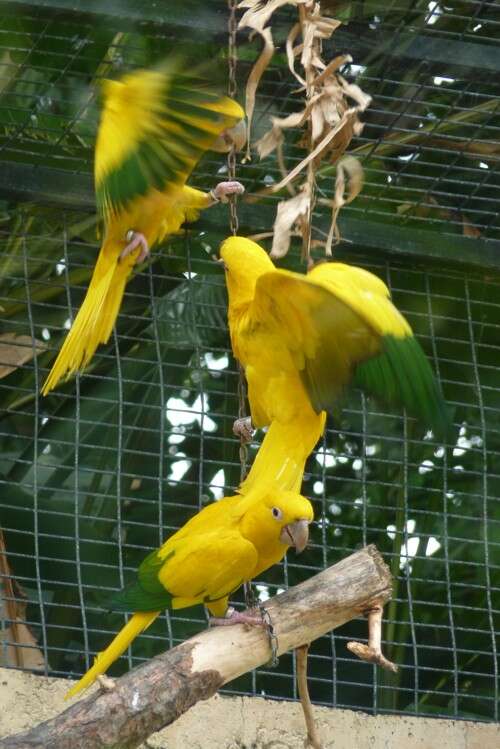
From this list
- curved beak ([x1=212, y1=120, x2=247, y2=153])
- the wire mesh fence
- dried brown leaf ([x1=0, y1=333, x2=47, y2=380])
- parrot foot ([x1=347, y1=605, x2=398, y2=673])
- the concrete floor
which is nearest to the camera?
parrot foot ([x1=347, y1=605, x2=398, y2=673])

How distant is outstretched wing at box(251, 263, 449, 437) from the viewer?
6.89 feet

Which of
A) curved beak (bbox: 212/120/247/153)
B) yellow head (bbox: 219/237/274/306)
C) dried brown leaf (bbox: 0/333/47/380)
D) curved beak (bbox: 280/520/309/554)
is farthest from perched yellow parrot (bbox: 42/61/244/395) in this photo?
curved beak (bbox: 280/520/309/554)

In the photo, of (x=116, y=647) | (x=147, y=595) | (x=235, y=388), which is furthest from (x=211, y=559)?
(x=235, y=388)

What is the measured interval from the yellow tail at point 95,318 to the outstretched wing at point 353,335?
1.86 ft

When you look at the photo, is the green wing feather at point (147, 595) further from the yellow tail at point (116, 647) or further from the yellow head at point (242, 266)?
the yellow head at point (242, 266)

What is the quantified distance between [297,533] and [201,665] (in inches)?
13.1

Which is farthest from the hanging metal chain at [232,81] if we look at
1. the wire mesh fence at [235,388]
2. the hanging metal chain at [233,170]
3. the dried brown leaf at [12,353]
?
the dried brown leaf at [12,353]

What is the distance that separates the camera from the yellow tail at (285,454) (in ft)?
7.67

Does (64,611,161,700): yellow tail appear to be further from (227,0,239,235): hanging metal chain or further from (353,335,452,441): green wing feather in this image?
(227,0,239,235): hanging metal chain

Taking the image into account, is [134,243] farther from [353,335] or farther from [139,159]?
[353,335]

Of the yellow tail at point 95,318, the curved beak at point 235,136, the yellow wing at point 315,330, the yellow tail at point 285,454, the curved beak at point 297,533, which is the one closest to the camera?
the yellow wing at point 315,330

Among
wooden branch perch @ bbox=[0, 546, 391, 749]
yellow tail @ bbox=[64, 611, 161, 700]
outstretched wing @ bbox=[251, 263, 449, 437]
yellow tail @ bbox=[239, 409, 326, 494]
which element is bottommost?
yellow tail @ bbox=[64, 611, 161, 700]

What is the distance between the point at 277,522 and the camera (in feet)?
7.34

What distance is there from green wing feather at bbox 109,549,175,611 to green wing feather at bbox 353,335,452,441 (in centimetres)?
→ 56
